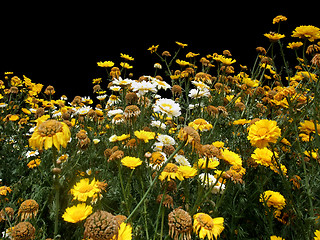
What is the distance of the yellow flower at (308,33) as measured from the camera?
135cm

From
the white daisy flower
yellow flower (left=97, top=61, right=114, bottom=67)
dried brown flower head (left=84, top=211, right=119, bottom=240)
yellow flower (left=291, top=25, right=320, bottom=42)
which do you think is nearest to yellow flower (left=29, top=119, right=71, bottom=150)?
dried brown flower head (left=84, top=211, right=119, bottom=240)

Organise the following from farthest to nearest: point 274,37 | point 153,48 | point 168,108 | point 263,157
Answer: point 153,48 < point 274,37 < point 168,108 < point 263,157

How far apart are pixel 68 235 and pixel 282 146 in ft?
4.61

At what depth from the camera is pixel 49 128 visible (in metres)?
0.70

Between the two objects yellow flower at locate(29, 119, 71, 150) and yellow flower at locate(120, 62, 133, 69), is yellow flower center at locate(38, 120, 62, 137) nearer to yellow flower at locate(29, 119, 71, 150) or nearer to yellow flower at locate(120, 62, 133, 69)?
yellow flower at locate(29, 119, 71, 150)

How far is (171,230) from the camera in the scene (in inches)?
25.8

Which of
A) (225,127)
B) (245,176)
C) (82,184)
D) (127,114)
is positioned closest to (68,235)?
(82,184)

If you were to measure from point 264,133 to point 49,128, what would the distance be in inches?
30.9

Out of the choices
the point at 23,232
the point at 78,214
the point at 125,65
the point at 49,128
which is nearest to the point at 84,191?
the point at 78,214

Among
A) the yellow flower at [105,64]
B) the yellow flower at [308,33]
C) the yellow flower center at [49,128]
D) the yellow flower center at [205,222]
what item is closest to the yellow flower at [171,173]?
the yellow flower center at [205,222]

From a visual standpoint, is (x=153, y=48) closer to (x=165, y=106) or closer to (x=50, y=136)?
(x=165, y=106)

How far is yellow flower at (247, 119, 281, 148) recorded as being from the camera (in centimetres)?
91

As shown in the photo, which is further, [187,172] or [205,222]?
[187,172]

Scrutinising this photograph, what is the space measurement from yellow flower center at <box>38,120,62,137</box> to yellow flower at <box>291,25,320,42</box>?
1.41 meters
